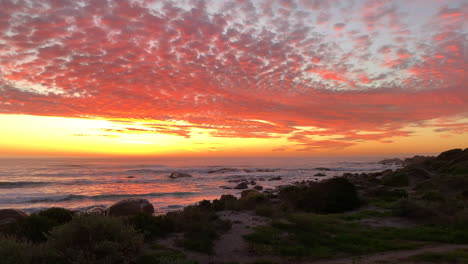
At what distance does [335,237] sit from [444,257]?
3.35 metres

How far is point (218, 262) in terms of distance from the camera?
808cm

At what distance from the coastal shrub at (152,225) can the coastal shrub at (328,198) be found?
34.3 feet

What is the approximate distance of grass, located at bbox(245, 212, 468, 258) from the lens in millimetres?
9055

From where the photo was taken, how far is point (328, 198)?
58.9ft

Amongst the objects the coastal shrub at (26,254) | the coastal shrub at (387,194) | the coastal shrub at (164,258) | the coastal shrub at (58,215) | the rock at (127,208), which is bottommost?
the rock at (127,208)

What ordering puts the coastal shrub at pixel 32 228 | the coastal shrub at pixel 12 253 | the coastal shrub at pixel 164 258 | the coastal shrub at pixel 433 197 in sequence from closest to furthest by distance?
the coastal shrub at pixel 12 253, the coastal shrub at pixel 164 258, the coastal shrub at pixel 32 228, the coastal shrub at pixel 433 197

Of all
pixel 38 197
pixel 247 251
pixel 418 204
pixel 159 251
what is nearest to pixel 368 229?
pixel 418 204

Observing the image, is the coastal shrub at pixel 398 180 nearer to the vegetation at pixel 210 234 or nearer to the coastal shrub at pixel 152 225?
the vegetation at pixel 210 234

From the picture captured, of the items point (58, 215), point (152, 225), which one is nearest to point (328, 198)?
point (152, 225)

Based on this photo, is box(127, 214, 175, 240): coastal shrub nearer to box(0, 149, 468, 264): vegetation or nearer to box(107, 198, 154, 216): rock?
box(0, 149, 468, 264): vegetation

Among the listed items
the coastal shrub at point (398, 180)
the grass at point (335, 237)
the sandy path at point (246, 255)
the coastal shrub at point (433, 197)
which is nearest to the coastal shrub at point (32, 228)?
the sandy path at point (246, 255)

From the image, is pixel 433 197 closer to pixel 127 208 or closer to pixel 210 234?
pixel 210 234

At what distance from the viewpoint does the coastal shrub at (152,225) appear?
32.6 ft

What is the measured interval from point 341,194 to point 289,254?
11.3 m
